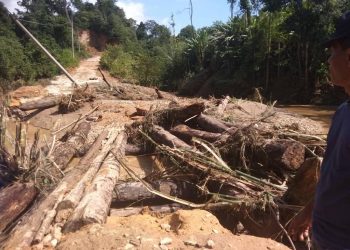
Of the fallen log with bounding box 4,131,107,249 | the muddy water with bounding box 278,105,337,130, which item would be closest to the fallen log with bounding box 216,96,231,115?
the muddy water with bounding box 278,105,337,130

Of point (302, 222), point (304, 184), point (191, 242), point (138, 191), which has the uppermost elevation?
point (302, 222)

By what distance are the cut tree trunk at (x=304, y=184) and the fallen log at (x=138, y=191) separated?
1.52 m

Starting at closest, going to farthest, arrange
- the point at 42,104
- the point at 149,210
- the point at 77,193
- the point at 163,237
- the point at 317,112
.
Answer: the point at 163,237 < the point at 77,193 < the point at 149,210 < the point at 42,104 < the point at 317,112

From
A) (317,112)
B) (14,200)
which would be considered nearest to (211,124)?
(14,200)

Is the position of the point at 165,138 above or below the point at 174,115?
below

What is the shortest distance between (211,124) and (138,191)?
2.77 meters

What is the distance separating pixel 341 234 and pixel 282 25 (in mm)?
17278

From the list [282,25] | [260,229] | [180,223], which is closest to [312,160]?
[260,229]

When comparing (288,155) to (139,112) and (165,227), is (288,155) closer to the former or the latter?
(165,227)

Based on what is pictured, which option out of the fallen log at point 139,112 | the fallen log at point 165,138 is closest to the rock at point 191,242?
the fallen log at point 165,138

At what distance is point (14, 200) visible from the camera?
15.6 feet

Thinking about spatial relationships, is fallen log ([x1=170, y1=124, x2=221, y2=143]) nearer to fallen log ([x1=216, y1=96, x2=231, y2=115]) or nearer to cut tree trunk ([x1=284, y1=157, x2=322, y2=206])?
fallen log ([x1=216, y1=96, x2=231, y2=115])

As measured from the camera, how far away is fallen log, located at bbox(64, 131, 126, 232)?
3.77 metres

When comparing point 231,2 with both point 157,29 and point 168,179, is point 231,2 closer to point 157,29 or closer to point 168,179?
point 168,179
